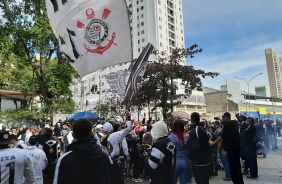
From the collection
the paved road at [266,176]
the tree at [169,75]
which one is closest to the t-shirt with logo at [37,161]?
the paved road at [266,176]

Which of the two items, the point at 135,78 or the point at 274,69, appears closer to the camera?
the point at 135,78

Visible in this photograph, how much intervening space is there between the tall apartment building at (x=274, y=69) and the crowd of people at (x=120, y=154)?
16318 centimetres

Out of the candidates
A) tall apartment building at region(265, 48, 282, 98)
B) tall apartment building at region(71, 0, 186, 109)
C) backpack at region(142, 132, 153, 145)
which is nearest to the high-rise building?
tall apartment building at region(71, 0, 186, 109)

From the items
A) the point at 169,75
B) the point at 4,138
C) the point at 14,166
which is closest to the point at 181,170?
the point at 14,166

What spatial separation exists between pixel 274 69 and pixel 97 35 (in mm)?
169889

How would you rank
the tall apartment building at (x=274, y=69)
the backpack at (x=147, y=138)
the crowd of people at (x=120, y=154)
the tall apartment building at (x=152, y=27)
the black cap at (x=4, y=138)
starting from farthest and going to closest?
1. the tall apartment building at (x=274, y=69)
2. the tall apartment building at (x=152, y=27)
3. the backpack at (x=147, y=138)
4. the black cap at (x=4, y=138)
5. the crowd of people at (x=120, y=154)

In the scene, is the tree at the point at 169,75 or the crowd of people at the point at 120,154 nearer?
the crowd of people at the point at 120,154

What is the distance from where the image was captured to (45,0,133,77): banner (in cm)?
719

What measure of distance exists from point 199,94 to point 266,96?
54.2 meters

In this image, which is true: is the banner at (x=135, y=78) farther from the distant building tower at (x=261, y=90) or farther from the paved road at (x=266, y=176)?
the distant building tower at (x=261, y=90)

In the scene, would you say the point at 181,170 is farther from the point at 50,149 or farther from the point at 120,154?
the point at 50,149

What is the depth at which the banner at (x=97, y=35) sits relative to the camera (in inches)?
283

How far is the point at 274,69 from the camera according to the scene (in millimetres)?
159875

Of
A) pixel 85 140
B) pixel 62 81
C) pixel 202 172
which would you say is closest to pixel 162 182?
pixel 202 172
